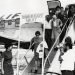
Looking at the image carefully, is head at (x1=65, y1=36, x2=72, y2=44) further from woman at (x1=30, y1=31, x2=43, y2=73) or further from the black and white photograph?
woman at (x1=30, y1=31, x2=43, y2=73)

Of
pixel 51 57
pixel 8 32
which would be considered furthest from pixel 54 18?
pixel 8 32

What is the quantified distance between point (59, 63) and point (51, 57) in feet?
0.54

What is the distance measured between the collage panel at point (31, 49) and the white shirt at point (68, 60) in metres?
0.39

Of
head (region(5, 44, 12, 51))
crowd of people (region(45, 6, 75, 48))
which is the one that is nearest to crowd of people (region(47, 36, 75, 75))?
crowd of people (region(45, 6, 75, 48))

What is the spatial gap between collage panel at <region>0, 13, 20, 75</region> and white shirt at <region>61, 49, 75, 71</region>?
861mm

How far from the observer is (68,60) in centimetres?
312

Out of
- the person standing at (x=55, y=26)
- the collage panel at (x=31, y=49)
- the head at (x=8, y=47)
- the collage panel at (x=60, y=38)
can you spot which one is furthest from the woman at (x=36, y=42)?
the head at (x=8, y=47)

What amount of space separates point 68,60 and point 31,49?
673mm

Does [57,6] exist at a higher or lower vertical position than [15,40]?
higher

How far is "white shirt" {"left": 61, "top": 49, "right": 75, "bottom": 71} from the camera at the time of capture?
3.09m

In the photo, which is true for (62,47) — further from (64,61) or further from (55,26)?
(55,26)

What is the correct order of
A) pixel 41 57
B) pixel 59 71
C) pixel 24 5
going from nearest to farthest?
pixel 59 71 → pixel 41 57 → pixel 24 5

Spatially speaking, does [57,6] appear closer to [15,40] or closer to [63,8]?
[63,8]

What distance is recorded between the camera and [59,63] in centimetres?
318
